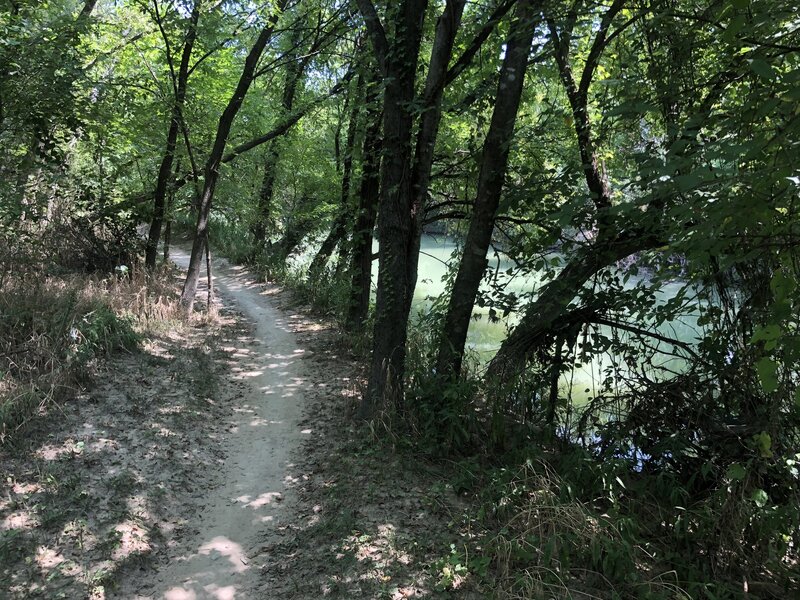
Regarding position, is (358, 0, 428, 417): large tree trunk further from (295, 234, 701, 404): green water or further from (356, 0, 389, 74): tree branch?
(295, 234, 701, 404): green water

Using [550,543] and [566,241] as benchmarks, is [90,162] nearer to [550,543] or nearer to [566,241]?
[566,241]

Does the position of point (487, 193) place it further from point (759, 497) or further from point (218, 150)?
point (218, 150)

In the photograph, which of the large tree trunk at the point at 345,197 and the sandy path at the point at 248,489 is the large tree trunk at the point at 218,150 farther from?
the large tree trunk at the point at 345,197

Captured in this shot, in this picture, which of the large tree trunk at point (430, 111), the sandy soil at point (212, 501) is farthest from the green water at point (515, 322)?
the sandy soil at point (212, 501)

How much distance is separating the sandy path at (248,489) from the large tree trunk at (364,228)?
56.0 inches

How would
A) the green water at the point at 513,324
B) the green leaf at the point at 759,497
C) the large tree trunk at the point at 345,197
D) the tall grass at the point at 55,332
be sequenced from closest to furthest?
the green leaf at the point at 759,497 < the tall grass at the point at 55,332 < the green water at the point at 513,324 < the large tree trunk at the point at 345,197

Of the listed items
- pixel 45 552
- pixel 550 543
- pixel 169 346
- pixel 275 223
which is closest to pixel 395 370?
pixel 550 543

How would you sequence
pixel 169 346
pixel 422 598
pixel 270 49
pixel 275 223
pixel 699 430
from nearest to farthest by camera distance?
1. pixel 422 598
2. pixel 699 430
3. pixel 169 346
4. pixel 270 49
5. pixel 275 223

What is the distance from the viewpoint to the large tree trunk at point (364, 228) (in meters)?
8.99

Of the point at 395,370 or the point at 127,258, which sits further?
the point at 127,258

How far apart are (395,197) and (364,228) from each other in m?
4.01

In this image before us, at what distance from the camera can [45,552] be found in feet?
12.7

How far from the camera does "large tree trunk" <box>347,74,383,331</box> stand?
899 cm

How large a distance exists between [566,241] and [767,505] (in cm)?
286
